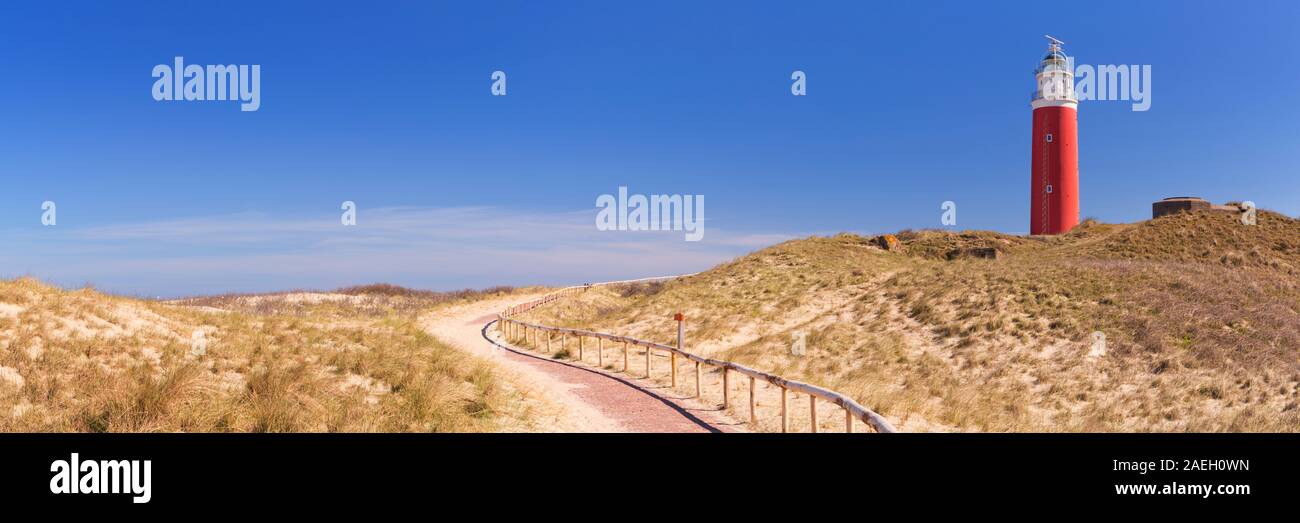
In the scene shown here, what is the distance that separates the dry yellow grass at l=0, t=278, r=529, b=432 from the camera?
31.4ft

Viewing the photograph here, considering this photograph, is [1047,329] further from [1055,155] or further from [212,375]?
[1055,155]

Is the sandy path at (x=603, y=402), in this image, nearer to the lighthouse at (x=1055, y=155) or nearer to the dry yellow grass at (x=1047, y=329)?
the dry yellow grass at (x=1047, y=329)

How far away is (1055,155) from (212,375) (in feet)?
169

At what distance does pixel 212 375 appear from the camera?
1217cm

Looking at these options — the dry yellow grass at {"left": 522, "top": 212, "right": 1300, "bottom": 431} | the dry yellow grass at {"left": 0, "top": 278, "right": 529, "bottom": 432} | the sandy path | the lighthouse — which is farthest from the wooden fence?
the lighthouse

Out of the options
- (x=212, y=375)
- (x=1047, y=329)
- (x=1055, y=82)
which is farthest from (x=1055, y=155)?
(x=212, y=375)

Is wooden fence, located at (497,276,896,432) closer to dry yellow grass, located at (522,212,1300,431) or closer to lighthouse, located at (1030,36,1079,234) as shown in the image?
dry yellow grass, located at (522,212,1300,431)

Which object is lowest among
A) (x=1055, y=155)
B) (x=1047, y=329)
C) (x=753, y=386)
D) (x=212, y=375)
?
(x=1047, y=329)
